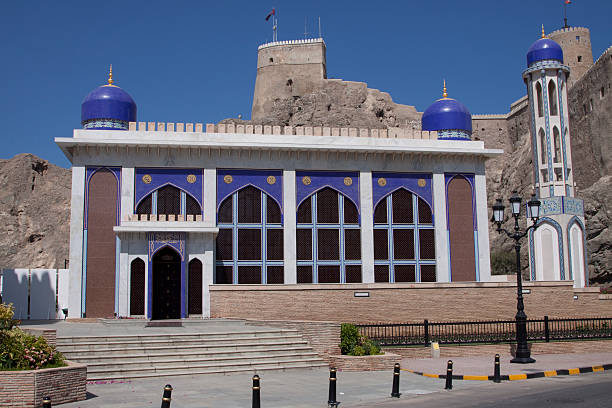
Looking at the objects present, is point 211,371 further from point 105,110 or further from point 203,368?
point 105,110

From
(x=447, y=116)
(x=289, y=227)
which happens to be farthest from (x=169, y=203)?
(x=447, y=116)

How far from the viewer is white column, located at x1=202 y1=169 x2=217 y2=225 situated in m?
27.7

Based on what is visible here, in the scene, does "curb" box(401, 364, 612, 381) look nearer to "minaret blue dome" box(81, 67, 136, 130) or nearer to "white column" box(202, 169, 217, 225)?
"white column" box(202, 169, 217, 225)

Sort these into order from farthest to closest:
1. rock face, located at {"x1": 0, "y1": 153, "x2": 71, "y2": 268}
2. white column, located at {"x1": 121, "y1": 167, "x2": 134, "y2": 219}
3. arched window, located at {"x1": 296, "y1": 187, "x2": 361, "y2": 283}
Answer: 1. rock face, located at {"x1": 0, "y1": 153, "x2": 71, "y2": 268}
2. arched window, located at {"x1": 296, "y1": 187, "x2": 361, "y2": 283}
3. white column, located at {"x1": 121, "y1": 167, "x2": 134, "y2": 219}

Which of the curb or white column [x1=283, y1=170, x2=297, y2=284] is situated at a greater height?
white column [x1=283, y1=170, x2=297, y2=284]

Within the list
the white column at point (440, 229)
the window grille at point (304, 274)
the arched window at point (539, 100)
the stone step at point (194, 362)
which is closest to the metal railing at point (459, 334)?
the stone step at point (194, 362)

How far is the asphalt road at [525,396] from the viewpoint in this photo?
37.1 ft

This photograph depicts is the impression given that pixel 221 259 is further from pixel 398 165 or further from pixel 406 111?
pixel 406 111

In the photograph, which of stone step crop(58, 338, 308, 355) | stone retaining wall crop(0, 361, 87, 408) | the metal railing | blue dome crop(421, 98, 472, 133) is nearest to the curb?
the metal railing

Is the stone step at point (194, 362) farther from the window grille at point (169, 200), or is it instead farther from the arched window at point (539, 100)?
the arched window at point (539, 100)

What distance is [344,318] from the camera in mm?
23391

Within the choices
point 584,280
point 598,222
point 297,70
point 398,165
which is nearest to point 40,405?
point 398,165

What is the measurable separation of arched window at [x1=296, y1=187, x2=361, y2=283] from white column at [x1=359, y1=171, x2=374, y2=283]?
0.23 m

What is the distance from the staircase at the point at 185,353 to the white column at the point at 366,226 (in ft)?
36.1
